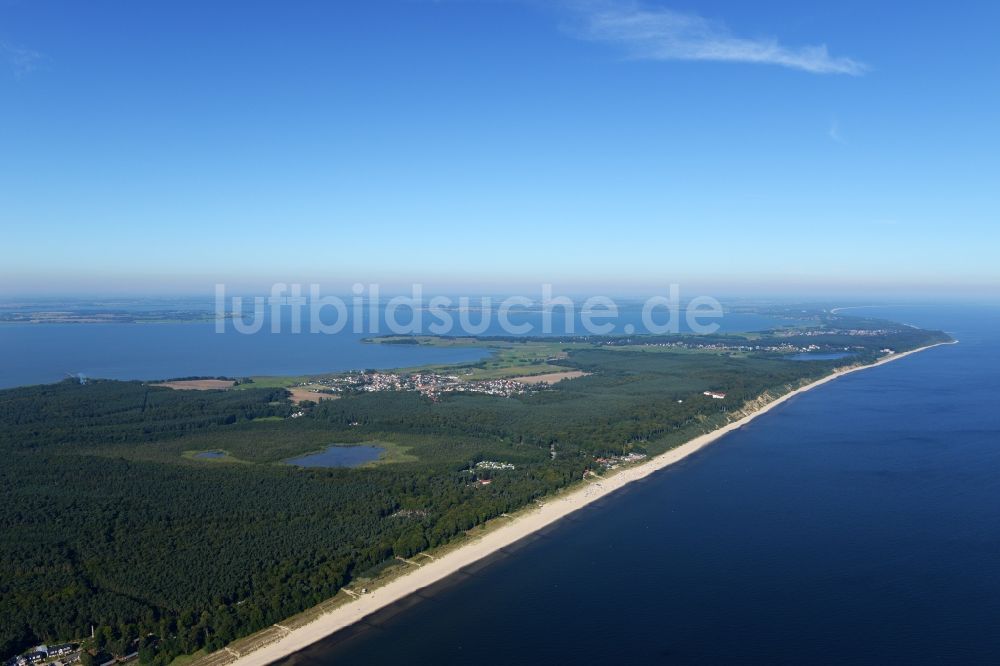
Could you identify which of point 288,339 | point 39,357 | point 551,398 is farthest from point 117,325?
point 551,398

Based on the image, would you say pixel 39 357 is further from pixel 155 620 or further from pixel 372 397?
pixel 155 620

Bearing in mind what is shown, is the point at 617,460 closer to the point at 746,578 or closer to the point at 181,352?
the point at 746,578

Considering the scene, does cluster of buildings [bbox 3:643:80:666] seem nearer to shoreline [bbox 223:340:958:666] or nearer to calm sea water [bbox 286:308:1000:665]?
shoreline [bbox 223:340:958:666]

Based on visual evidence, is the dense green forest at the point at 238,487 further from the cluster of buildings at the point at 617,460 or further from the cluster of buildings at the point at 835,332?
the cluster of buildings at the point at 835,332

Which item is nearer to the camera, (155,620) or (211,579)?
(155,620)

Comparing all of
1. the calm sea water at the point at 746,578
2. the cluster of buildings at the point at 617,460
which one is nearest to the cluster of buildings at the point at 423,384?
the cluster of buildings at the point at 617,460

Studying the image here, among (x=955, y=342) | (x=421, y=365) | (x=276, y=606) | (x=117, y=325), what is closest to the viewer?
(x=276, y=606)

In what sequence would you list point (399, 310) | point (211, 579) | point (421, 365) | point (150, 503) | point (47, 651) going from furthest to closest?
point (399, 310) < point (421, 365) < point (150, 503) < point (211, 579) < point (47, 651)

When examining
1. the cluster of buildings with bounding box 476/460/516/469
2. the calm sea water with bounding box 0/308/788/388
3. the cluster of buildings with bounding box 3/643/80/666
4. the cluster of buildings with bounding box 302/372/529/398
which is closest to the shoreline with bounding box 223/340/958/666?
the cluster of buildings with bounding box 3/643/80/666
